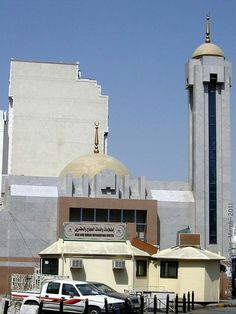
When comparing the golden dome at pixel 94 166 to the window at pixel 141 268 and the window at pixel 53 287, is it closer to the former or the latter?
the window at pixel 141 268

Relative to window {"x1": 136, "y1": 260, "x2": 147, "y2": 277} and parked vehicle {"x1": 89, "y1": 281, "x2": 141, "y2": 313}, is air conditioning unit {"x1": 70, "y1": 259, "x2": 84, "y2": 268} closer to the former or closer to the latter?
window {"x1": 136, "y1": 260, "x2": 147, "y2": 277}

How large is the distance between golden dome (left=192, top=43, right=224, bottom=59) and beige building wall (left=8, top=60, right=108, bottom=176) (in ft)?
84.1

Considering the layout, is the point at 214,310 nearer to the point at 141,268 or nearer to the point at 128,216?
the point at 141,268

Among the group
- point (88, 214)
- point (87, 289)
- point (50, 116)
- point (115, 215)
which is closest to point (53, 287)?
point (87, 289)

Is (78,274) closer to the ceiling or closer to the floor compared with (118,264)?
closer to the floor

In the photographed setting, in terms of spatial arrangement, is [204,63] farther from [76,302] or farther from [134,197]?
[76,302]

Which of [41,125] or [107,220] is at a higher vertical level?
[41,125]

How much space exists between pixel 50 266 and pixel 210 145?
20.7 m

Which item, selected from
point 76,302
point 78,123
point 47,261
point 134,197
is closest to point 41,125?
point 78,123

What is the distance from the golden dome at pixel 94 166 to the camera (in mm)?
59062

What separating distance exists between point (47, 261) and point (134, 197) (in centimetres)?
1456

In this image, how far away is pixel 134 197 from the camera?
57562 millimetres

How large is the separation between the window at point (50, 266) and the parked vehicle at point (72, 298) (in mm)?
13269

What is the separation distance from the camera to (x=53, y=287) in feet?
99.8
